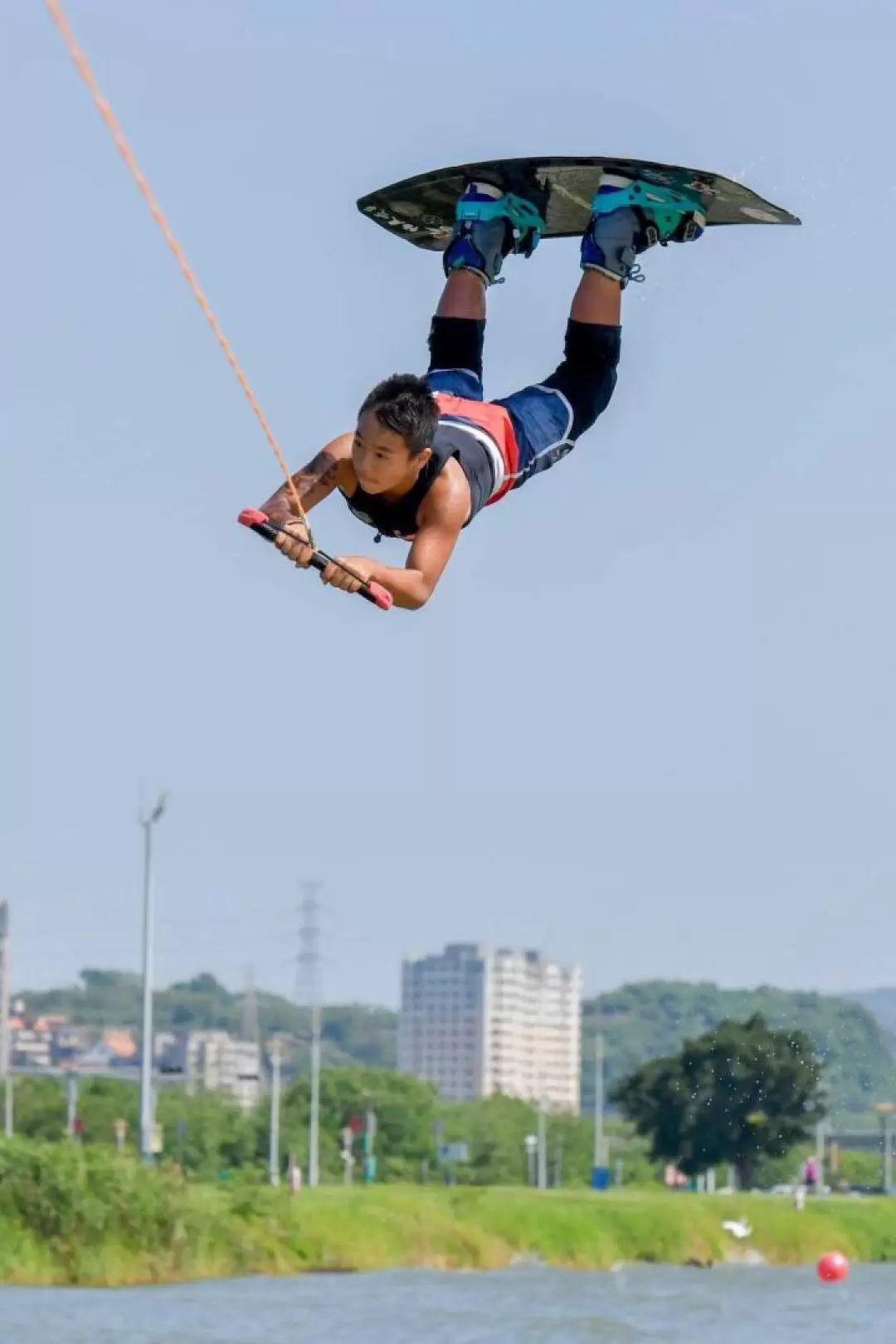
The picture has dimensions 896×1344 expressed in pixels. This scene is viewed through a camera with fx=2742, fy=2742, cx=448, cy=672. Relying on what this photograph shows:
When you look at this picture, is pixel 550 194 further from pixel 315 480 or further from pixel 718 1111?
pixel 718 1111

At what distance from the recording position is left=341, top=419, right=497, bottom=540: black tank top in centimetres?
1145

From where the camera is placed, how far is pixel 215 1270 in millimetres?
53406

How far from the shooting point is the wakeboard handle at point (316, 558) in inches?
402

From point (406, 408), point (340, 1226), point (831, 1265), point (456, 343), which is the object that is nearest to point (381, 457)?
point (406, 408)

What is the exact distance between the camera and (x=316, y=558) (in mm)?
10375

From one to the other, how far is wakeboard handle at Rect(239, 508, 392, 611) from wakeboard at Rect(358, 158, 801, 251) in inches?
138

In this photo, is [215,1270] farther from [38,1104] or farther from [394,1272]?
[38,1104]

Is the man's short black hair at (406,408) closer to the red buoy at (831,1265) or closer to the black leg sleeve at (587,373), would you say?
the black leg sleeve at (587,373)

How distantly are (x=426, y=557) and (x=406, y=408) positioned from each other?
2.01ft

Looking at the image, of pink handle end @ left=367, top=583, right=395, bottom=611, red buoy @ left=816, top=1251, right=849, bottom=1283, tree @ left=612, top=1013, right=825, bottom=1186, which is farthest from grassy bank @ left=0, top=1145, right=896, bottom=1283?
pink handle end @ left=367, top=583, right=395, bottom=611

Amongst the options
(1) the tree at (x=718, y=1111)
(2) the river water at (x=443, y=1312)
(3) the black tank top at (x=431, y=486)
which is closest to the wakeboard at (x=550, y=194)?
(3) the black tank top at (x=431, y=486)

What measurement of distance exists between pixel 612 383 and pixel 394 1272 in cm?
4915

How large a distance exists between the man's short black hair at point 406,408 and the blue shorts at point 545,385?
122cm

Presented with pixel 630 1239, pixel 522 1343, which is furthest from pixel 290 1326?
pixel 630 1239
